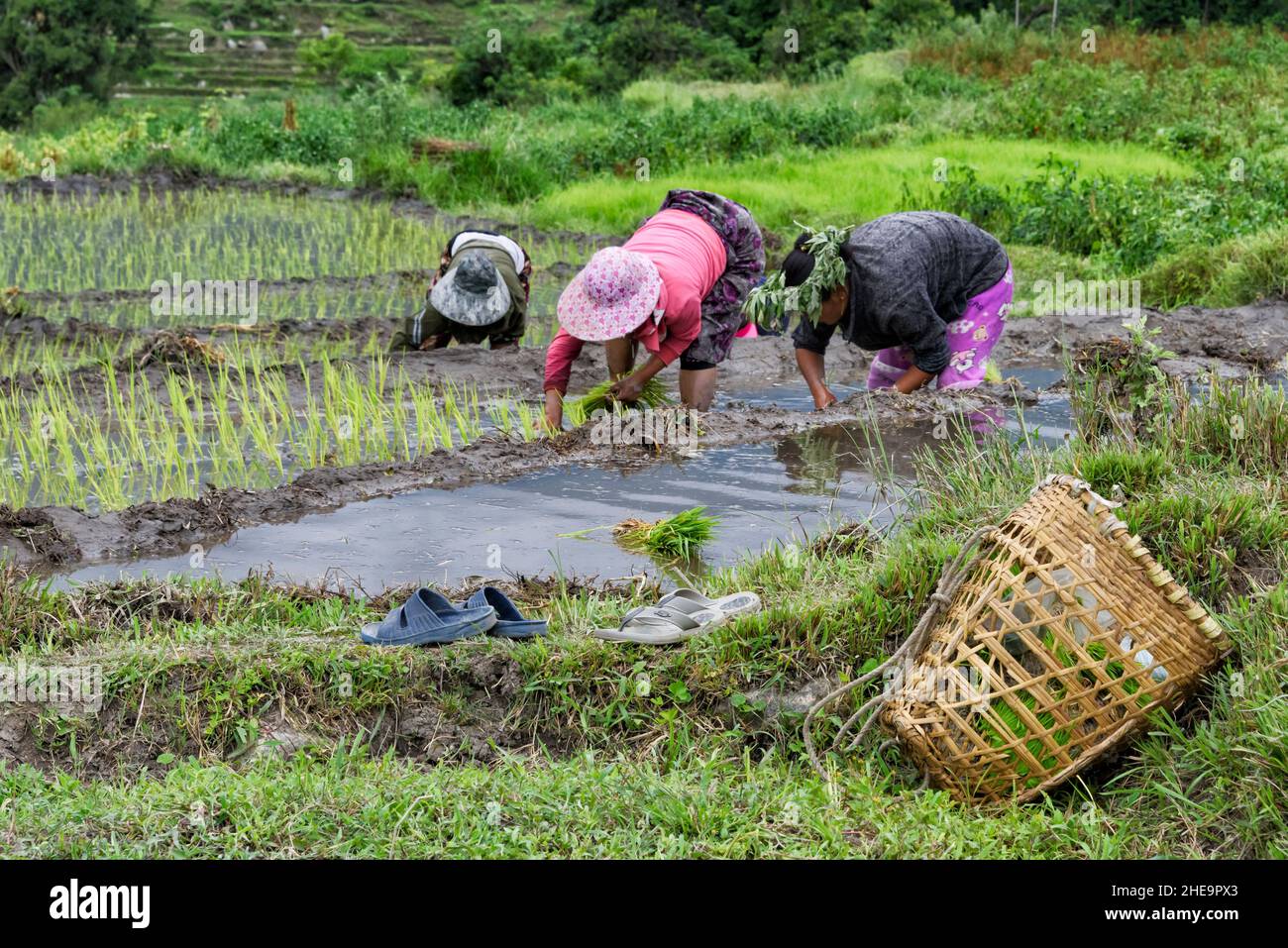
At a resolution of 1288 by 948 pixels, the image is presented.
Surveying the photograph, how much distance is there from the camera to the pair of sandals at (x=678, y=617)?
3.82m

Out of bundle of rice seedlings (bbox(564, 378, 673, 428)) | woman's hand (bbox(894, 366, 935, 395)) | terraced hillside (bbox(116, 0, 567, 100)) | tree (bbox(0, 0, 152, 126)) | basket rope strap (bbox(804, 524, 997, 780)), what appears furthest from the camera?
terraced hillside (bbox(116, 0, 567, 100))

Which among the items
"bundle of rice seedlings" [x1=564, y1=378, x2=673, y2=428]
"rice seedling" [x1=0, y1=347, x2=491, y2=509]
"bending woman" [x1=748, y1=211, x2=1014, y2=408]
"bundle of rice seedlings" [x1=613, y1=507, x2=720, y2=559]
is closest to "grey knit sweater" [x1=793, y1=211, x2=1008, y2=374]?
"bending woman" [x1=748, y1=211, x2=1014, y2=408]

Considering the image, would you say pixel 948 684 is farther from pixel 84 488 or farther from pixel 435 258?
pixel 435 258

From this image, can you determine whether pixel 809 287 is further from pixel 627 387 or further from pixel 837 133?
pixel 837 133

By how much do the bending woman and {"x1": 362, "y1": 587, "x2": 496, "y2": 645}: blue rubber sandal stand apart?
2458 mm

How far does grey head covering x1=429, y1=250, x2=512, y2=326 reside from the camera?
725 centimetres

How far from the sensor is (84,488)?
595 cm

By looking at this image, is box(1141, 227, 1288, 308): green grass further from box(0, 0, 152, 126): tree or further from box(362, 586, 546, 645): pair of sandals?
box(0, 0, 152, 126): tree

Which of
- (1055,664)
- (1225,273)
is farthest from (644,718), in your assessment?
(1225,273)

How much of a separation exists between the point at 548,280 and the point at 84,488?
5.39 meters

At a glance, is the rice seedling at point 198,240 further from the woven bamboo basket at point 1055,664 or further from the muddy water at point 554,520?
the woven bamboo basket at point 1055,664

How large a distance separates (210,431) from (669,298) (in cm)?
257

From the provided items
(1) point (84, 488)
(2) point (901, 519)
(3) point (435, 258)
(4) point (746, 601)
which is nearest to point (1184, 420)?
(2) point (901, 519)

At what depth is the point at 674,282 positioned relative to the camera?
584cm
